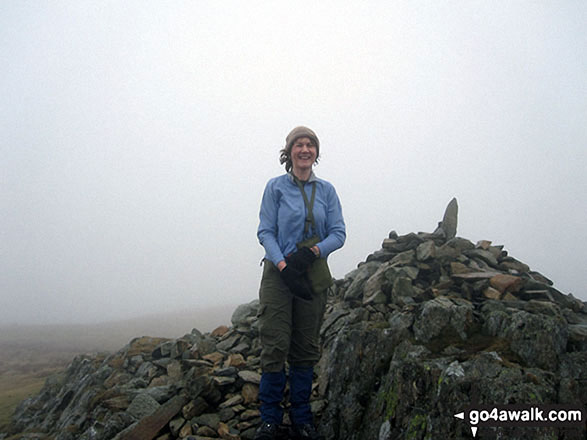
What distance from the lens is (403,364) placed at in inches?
213

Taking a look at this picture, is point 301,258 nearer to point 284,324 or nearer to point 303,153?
point 284,324

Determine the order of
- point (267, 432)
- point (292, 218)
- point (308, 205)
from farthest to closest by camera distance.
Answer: point (308, 205), point (292, 218), point (267, 432)

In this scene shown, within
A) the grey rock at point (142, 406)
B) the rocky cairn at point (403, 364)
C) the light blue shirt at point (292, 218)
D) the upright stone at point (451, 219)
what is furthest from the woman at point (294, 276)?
the upright stone at point (451, 219)

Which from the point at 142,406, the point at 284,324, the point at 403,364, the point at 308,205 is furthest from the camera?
the point at 142,406

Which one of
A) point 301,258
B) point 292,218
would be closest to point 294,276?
point 301,258

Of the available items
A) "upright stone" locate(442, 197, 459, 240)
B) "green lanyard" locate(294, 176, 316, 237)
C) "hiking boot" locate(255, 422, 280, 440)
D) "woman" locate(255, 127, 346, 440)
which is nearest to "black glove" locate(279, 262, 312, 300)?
"woman" locate(255, 127, 346, 440)

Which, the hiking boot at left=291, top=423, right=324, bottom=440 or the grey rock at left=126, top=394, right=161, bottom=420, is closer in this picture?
the hiking boot at left=291, top=423, right=324, bottom=440

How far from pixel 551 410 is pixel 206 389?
19.7 ft

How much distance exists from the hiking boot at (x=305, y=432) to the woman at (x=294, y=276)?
0.05 ft

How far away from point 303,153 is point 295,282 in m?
2.26

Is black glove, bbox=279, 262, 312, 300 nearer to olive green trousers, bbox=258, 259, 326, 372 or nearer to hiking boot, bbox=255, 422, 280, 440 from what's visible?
olive green trousers, bbox=258, 259, 326, 372

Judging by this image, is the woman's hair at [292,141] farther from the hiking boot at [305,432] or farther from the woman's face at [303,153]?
the hiking boot at [305,432]

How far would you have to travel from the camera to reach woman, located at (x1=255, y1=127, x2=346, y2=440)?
5.50 meters

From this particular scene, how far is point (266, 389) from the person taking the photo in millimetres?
5586
